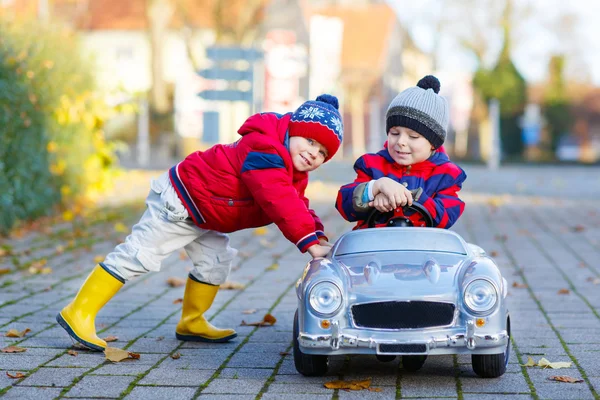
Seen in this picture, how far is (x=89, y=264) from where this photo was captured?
7988 millimetres

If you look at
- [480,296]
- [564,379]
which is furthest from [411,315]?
[564,379]

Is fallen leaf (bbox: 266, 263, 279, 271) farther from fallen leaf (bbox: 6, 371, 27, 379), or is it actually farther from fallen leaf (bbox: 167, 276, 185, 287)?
fallen leaf (bbox: 6, 371, 27, 379)

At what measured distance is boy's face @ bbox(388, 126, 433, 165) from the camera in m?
4.65

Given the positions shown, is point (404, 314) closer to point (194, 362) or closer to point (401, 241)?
point (401, 241)

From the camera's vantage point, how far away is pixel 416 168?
477cm

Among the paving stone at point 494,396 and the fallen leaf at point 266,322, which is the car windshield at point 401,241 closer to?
the paving stone at point 494,396

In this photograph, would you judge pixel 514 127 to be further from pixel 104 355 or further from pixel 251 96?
pixel 104 355

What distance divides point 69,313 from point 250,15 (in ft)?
112

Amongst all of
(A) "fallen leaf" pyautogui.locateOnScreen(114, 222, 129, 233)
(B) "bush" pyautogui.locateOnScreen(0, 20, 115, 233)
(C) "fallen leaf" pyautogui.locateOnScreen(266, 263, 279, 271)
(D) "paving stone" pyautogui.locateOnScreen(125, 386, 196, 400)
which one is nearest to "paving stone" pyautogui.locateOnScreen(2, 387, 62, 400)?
(D) "paving stone" pyautogui.locateOnScreen(125, 386, 196, 400)

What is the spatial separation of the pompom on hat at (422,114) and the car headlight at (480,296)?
3.00 feet

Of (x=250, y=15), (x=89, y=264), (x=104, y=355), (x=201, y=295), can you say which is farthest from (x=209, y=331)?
(x=250, y=15)

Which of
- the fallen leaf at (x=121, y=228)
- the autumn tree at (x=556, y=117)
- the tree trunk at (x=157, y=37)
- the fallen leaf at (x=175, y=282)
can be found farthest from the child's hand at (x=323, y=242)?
the autumn tree at (x=556, y=117)

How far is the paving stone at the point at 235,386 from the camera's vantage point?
160 inches

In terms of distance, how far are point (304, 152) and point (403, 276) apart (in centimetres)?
86
